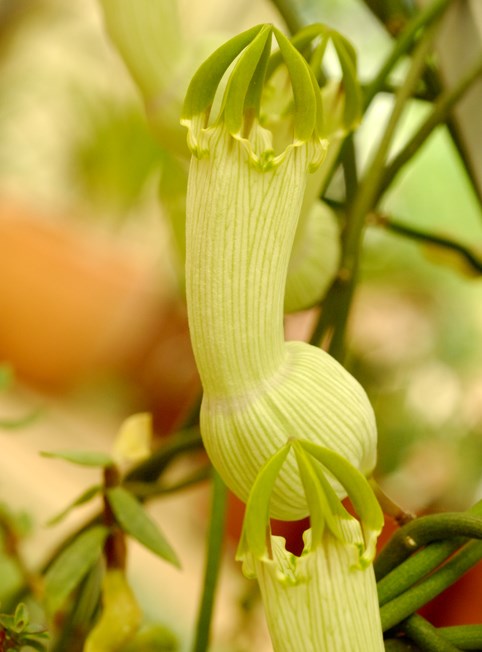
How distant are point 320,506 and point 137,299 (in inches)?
44.3

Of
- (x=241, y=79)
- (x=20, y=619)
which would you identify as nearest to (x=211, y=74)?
(x=241, y=79)

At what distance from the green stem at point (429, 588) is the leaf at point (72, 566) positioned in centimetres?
10

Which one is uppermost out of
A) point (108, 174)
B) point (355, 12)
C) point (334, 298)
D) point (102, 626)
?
point (355, 12)

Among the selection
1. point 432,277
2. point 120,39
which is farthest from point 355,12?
point 120,39

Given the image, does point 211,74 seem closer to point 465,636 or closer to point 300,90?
point 300,90

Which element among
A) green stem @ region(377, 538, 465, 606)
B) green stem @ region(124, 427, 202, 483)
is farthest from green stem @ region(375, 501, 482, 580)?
green stem @ region(124, 427, 202, 483)

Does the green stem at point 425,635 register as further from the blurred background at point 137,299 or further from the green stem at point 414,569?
the blurred background at point 137,299

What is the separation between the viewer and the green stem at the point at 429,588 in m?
0.17

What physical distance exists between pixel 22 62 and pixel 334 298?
1451 mm

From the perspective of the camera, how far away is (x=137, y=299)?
1.25 m

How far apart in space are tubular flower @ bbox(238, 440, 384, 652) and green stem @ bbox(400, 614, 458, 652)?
2cm

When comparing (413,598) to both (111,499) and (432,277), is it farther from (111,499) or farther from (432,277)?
(432,277)

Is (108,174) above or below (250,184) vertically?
above

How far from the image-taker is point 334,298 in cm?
28
